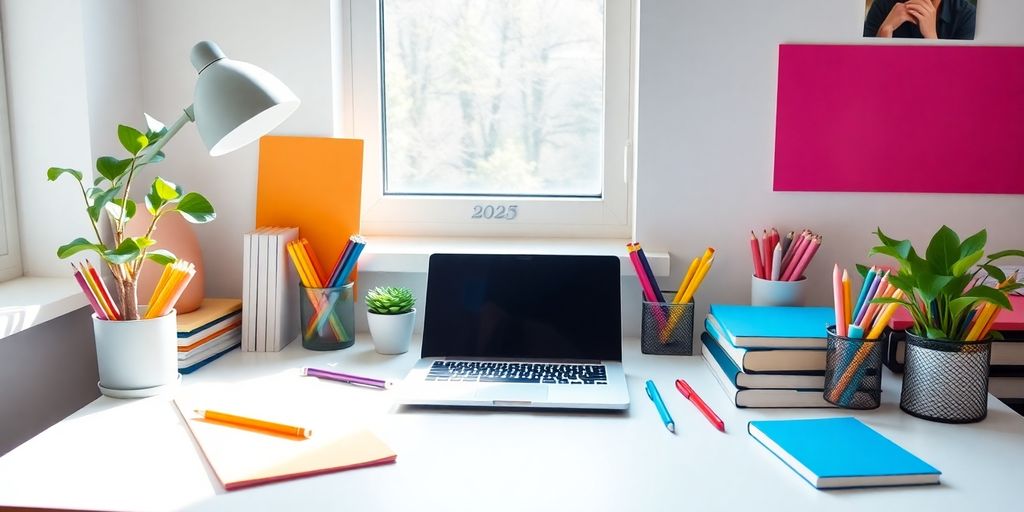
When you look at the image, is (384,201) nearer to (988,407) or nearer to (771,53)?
(771,53)

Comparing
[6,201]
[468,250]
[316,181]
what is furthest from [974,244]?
[6,201]

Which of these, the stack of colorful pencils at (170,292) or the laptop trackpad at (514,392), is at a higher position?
the stack of colorful pencils at (170,292)

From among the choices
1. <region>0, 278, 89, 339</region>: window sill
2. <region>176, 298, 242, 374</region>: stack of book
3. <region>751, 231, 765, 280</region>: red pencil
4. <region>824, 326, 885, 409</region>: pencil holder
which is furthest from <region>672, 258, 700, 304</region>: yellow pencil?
<region>0, 278, 89, 339</region>: window sill

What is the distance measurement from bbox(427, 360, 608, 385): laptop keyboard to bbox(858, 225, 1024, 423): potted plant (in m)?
0.45

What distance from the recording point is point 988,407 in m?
1.20

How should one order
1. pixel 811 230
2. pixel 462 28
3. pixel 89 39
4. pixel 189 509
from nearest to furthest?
pixel 189 509 → pixel 89 39 → pixel 811 230 → pixel 462 28

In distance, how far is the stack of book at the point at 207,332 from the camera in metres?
1.35

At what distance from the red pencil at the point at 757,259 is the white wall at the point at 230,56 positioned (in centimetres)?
84

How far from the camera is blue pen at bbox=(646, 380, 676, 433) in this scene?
3.69 ft

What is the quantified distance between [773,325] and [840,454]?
0.99 feet

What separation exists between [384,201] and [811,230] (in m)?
0.87

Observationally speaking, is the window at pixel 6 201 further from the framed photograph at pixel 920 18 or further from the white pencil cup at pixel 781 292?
the framed photograph at pixel 920 18

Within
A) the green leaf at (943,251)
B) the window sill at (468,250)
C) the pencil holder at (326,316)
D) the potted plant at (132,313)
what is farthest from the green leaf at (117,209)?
the green leaf at (943,251)

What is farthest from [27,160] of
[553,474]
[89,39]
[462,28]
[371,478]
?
[553,474]
